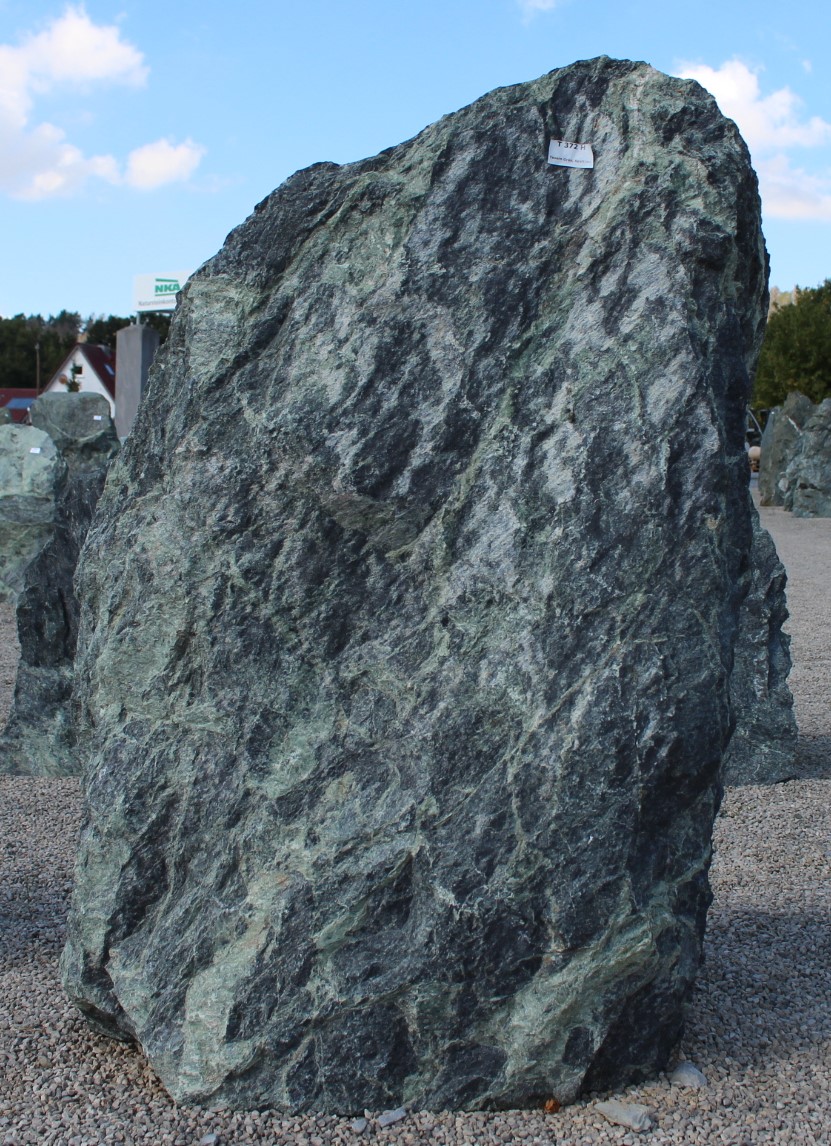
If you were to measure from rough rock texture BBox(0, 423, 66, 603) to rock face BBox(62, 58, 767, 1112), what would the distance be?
823cm

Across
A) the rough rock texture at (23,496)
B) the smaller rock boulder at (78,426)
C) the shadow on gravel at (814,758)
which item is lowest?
the shadow on gravel at (814,758)

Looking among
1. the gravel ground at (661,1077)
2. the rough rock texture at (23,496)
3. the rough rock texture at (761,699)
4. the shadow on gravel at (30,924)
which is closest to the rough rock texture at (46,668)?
the gravel ground at (661,1077)

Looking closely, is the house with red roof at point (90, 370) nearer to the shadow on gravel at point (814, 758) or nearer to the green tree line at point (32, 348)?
the green tree line at point (32, 348)

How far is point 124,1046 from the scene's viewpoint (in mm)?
2682

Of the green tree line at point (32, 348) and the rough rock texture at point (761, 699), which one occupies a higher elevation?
the green tree line at point (32, 348)

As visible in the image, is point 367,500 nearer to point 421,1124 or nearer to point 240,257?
point 240,257

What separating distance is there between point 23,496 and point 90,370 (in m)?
30.5

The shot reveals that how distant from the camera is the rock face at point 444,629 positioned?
2.32 metres

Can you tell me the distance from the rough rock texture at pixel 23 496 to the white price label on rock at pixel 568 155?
8532 millimetres

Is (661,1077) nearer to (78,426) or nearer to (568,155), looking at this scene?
(568,155)

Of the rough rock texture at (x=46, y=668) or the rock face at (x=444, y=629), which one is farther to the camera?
the rough rock texture at (x=46, y=668)

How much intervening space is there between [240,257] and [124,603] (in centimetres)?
82

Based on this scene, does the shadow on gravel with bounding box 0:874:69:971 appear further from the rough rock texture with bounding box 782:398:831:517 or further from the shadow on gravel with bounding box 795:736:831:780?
the rough rock texture with bounding box 782:398:831:517

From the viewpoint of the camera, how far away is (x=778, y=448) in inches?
811
